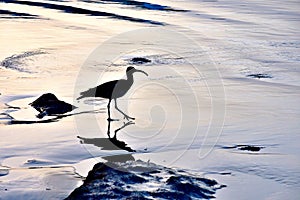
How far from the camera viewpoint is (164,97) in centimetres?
810

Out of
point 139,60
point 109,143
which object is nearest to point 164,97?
point 109,143

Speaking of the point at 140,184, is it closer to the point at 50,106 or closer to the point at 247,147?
the point at 247,147

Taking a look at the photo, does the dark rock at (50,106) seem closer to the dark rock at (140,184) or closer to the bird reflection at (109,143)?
the bird reflection at (109,143)

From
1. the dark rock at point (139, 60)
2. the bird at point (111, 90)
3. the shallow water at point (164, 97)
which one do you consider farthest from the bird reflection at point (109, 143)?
the dark rock at point (139, 60)

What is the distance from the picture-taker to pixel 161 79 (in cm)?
927

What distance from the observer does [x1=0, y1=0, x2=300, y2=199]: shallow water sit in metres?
5.29

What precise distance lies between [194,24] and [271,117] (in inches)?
337

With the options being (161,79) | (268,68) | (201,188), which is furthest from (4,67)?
(201,188)

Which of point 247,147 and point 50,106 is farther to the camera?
point 50,106

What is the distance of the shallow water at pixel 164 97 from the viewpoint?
529 centimetres

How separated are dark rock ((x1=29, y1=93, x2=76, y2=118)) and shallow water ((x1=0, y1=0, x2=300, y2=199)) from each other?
11 centimetres

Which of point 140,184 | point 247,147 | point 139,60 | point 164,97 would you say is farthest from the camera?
point 139,60

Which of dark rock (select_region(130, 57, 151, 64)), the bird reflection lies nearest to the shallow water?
the bird reflection

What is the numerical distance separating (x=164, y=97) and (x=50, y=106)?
1.73 m
